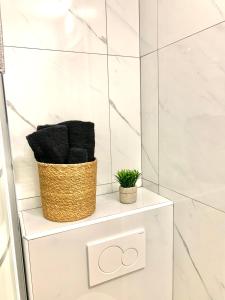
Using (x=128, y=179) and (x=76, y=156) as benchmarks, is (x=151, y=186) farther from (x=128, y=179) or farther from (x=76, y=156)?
(x=76, y=156)

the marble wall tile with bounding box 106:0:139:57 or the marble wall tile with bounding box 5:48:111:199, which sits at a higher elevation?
the marble wall tile with bounding box 106:0:139:57

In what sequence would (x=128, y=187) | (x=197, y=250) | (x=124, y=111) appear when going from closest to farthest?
1. (x=197, y=250)
2. (x=128, y=187)
3. (x=124, y=111)

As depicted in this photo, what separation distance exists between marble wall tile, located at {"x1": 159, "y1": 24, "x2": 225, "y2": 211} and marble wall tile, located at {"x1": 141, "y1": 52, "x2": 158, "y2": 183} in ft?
0.14

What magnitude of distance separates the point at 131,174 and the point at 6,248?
571 millimetres

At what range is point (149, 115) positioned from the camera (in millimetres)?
1106

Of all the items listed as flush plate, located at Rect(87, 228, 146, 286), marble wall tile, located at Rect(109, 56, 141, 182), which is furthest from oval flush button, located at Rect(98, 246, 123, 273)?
marble wall tile, located at Rect(109, 56, 141, 182)

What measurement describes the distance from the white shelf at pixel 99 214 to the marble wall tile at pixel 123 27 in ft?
2.08

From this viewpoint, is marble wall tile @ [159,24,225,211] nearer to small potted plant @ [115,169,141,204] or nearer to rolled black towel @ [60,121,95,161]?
small potted plant @ [115,169,141,204]

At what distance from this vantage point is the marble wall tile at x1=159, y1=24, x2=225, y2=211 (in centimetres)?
77

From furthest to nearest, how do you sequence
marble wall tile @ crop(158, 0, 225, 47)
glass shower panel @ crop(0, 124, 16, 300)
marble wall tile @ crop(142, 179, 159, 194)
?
marble wall tile @ crop(142, 179, 159, 194) < marble wall tile @ crop(158, 0, 225, 47) < glass shower panel @ crop(0, 124, 16, 300)

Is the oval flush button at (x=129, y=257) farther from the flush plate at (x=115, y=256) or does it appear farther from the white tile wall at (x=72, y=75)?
the white tile wall at (x=72, y=75)

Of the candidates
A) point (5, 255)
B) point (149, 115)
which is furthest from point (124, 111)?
point (5, 255)

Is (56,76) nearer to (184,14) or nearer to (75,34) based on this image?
(75,34)

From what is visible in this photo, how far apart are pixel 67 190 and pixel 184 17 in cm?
71
